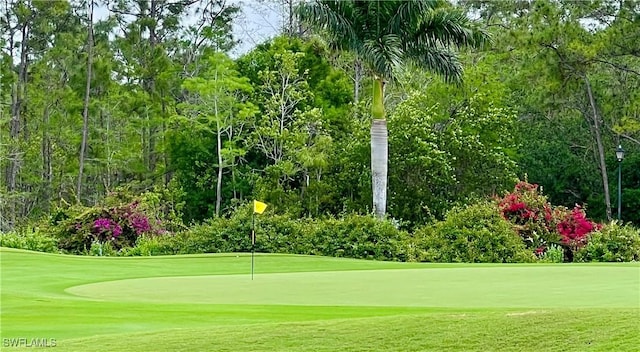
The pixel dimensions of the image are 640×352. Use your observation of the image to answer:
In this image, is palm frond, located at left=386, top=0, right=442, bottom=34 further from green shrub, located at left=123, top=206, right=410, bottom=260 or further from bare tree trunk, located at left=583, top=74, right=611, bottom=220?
bare tree trunk, located at left=583, top=74, right=611, bottom=220

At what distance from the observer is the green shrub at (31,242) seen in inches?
963

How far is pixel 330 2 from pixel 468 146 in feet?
30.3

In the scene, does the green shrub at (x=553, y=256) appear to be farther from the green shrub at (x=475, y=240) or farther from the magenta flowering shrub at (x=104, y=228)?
the magenta flowering shrub at (x=104, y=228)

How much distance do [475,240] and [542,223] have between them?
2411 mm

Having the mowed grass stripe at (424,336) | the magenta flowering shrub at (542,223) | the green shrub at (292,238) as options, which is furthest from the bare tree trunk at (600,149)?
the mowed grass stripe at (424,336)

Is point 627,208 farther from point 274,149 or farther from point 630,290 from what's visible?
point 630,290

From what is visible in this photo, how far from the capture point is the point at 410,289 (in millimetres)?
10812

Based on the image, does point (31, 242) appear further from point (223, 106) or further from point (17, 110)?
point (17, 110)

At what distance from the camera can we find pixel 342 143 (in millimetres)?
36000

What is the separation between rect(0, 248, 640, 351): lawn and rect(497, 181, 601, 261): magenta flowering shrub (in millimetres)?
9568

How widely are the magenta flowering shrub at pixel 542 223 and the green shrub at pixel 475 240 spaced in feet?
2.39

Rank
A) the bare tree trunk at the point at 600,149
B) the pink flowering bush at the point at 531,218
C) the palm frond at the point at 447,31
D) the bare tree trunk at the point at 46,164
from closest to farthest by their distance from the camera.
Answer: the pink flowering bush at the point at 531,218, the palm frond at the point at 447,31, the bare tree trunk at the point at 600,149, the bare tree trunk at the point at 46,164

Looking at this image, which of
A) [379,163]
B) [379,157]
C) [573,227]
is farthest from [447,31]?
[573,227]

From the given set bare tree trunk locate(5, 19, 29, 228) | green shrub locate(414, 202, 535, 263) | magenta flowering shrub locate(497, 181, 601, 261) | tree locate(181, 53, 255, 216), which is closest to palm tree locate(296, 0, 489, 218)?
green shrub locate(414, 202, 535, 263)
